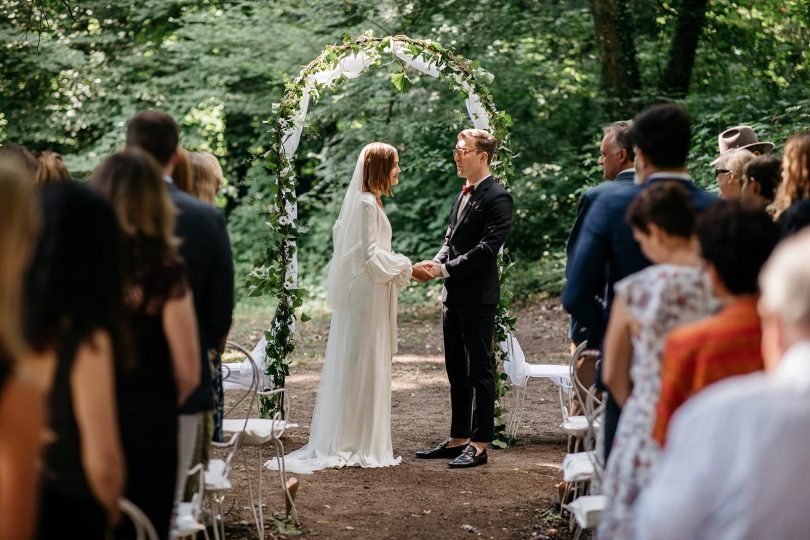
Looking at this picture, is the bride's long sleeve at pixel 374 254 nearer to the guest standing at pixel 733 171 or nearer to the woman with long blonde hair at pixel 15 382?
the guest standing at pixel 733 171

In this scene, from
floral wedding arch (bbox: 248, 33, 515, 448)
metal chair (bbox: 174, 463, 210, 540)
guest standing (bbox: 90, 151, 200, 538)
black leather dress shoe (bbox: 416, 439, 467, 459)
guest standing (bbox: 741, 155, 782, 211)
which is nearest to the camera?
guest standing (bbox: 90, 151, 200, 538)

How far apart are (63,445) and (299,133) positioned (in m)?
5.00

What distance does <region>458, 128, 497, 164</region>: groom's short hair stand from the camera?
6984 mm

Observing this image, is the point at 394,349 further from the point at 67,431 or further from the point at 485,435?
the point at 67,431

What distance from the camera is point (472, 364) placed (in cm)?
694

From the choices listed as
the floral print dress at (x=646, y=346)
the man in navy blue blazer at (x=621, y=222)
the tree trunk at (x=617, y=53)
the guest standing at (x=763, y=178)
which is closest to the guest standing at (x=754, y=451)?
the floral print dress at (x=646, y=346)

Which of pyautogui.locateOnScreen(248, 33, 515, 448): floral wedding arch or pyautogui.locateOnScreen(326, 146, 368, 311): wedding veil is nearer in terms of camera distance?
pyautogui.locateOnScreen(326, 146, 368, 311): wedding veil

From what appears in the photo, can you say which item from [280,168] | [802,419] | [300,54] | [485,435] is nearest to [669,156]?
[802,419]

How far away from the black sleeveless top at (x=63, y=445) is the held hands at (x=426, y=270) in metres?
4.41

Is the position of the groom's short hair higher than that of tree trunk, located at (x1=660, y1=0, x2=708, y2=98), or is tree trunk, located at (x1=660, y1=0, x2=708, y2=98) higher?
tree trunk, located at (x1=660, y1=0, x2=708, y2=98)

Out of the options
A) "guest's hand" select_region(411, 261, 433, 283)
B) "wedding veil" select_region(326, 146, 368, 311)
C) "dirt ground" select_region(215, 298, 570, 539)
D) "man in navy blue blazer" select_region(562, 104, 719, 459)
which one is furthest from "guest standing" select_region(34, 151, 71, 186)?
"guest's hand" select_region(411, 261, 433, 283)

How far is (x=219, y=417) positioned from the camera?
4.91m

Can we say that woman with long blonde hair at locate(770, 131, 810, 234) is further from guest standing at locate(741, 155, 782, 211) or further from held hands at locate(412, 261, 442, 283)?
held hands at locate(412, 261, 442, 283)

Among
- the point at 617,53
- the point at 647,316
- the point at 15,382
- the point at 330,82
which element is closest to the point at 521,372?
→ the point at 330,82
